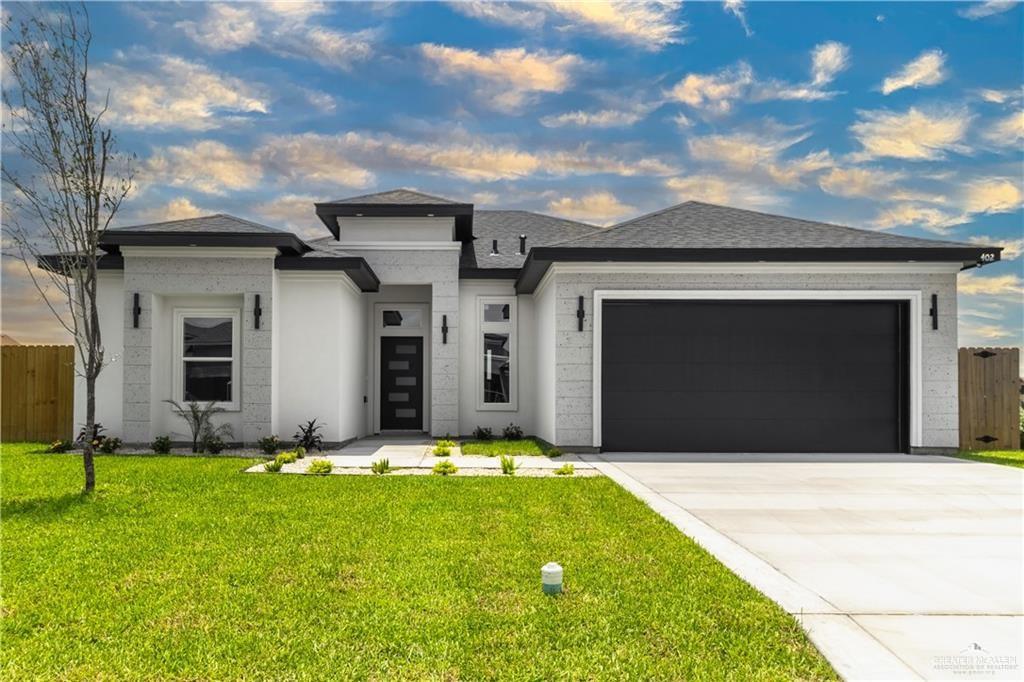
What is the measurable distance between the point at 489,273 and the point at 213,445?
21.4 ft

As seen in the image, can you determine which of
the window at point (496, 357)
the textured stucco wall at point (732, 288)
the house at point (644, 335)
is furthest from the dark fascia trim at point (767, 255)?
the window at point (496, 357)

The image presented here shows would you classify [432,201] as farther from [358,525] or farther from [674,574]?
[674,574]

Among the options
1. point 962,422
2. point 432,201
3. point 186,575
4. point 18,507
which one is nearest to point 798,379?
point 962,422

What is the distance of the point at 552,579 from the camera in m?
4.11

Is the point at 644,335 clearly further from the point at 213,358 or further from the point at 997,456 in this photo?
the point at 213,358

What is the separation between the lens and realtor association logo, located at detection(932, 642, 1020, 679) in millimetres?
3258

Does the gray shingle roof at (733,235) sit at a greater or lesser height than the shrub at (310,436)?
greater

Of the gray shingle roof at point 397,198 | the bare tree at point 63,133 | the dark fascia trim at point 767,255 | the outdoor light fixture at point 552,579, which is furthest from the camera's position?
the gray shingle roof at point 397,198

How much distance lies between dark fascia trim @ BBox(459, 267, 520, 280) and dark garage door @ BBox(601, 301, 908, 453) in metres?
3.21

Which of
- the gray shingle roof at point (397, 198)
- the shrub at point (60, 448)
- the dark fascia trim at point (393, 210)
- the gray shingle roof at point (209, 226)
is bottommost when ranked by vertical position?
the shrub at point (60, 448)

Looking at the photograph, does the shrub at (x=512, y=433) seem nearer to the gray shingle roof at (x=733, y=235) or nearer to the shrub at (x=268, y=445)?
the gray shingle roof at (x=733, y=235)

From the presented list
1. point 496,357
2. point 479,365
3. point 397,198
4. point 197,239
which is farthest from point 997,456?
point 197,239

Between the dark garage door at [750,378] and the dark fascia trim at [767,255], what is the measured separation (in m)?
0.84

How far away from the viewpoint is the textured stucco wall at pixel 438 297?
1434 cm
